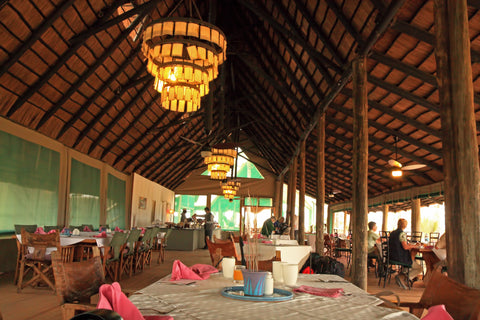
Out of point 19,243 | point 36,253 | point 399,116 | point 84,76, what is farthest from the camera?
point 399,116

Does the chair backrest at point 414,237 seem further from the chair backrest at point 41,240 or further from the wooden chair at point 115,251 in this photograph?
the chair backrest at point 41,240

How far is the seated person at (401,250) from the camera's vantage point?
8.04 metres

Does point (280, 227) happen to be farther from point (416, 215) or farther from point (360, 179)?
point (416, 215)

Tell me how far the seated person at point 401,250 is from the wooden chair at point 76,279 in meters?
7.00

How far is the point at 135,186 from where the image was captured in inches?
683

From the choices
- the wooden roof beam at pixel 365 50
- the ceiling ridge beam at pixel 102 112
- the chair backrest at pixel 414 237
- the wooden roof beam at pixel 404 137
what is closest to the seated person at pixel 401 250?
the chair backrest at pixel 414 237

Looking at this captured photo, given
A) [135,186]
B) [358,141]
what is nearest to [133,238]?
[358,141]

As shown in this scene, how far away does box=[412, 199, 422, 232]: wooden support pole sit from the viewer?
14.5 meters

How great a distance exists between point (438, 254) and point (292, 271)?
250 inches

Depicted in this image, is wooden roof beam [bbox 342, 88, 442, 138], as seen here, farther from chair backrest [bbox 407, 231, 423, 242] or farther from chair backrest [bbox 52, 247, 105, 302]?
chair backrest [bbox 52, 247, 105, 302]

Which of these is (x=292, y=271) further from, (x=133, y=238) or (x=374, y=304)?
(x=133, y=238)

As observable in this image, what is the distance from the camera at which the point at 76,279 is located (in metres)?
2.25

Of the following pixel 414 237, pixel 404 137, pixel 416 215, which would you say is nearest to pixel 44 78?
pixel 404 137

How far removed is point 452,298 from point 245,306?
3.78 feet
